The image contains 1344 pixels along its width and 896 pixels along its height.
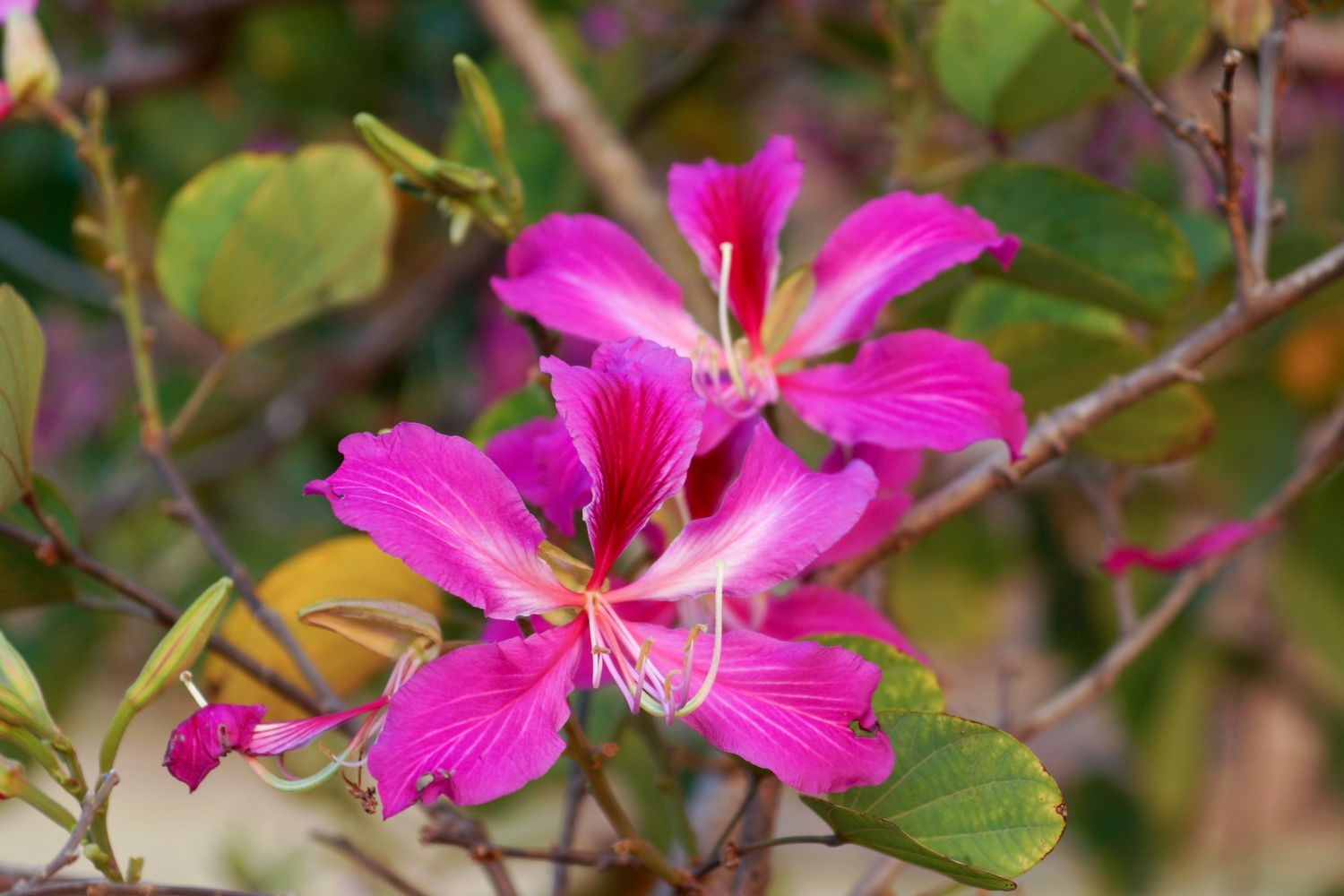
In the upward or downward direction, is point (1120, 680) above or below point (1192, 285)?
below

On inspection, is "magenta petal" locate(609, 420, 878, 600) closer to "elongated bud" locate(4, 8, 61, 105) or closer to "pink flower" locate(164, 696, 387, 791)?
"pink flower" locate(164, 696, 387, 791)

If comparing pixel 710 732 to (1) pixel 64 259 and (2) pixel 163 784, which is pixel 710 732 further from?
(2) pixel 163 784

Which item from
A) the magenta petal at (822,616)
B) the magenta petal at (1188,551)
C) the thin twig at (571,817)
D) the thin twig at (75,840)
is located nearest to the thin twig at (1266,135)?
the magenta petal at (1188,551)

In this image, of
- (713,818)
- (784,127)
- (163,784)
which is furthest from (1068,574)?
(163,784)

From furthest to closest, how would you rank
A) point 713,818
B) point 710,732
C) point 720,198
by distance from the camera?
1. point 713,818
2. point 720,198
3. point 710,732

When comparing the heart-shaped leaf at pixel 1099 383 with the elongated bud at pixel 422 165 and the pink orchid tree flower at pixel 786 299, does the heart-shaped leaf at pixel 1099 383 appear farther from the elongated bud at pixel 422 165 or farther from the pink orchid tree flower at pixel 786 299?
the elongated bud at pixel 422 165

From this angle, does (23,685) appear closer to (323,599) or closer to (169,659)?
(169,659)

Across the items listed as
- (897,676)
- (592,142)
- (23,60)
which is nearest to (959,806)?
(897,676)
